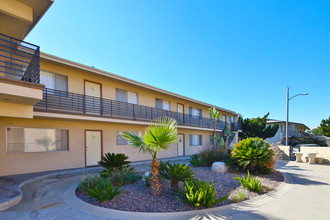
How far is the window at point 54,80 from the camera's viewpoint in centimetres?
1056

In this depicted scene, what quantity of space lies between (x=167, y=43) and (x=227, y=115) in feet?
60.6

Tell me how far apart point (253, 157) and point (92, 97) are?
32.4 ft

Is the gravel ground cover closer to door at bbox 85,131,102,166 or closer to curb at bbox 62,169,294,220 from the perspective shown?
curb at bbox 62,169,294,220

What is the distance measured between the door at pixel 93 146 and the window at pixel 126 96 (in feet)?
10.0

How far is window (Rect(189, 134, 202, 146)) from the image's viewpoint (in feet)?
71.5

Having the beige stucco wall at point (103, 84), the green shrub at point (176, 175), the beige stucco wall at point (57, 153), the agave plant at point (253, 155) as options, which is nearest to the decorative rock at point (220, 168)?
the agave plant at point (253, 155)

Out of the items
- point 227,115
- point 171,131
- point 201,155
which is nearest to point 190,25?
point 201,155

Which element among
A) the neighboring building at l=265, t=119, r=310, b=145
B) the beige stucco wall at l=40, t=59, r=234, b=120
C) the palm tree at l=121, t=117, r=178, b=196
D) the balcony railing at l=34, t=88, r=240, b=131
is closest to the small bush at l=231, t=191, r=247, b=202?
the palm tree at l=121, t=117, r=178, b=196

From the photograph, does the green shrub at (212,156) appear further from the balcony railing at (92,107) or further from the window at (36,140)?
the window at (36,140)

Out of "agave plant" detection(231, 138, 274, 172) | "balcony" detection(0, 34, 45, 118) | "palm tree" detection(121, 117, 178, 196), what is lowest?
"agave plant" detection(231, 138, 274, 172)

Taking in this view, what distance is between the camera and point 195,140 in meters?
22.5

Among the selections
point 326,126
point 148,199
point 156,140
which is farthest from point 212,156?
point 326,126

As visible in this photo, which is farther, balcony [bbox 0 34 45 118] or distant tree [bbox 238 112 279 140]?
distant tree [bbox 238 112 279 140]

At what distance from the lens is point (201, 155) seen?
1188cm
